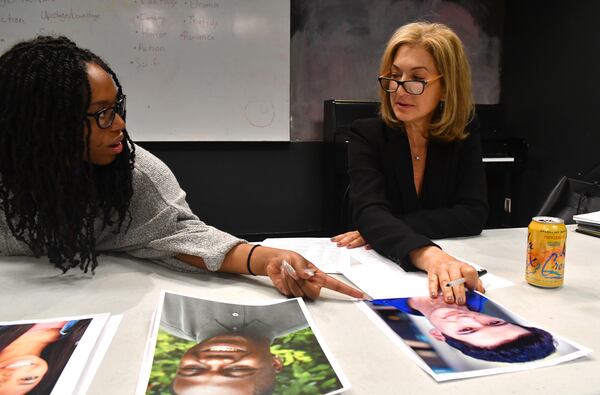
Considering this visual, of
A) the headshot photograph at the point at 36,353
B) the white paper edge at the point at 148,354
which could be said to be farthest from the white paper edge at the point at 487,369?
the headshot photograph at the point at 36,353

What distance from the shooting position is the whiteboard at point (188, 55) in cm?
264

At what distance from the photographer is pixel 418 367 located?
0.58 m

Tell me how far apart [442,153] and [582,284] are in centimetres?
59

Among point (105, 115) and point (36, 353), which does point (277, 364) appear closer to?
point (36, 353)

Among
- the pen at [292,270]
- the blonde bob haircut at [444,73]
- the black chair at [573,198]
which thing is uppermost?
the blonde bob haircut at [444,73]

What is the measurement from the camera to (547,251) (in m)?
0.83

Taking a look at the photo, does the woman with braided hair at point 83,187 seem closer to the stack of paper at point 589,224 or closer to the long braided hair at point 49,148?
the long braided hair at point 49,148

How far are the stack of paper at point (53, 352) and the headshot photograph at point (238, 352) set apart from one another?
0.08 metres

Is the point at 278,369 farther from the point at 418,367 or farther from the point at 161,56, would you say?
the point at 161,56

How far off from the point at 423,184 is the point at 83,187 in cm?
94

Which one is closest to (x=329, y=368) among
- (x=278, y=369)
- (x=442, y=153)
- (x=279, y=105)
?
(x=278, y=369)

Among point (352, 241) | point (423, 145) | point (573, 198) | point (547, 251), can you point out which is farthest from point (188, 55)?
point (547, 251)

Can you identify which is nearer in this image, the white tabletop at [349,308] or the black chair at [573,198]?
the white tabletop at [349,308]

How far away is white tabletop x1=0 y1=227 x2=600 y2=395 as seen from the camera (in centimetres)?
54
